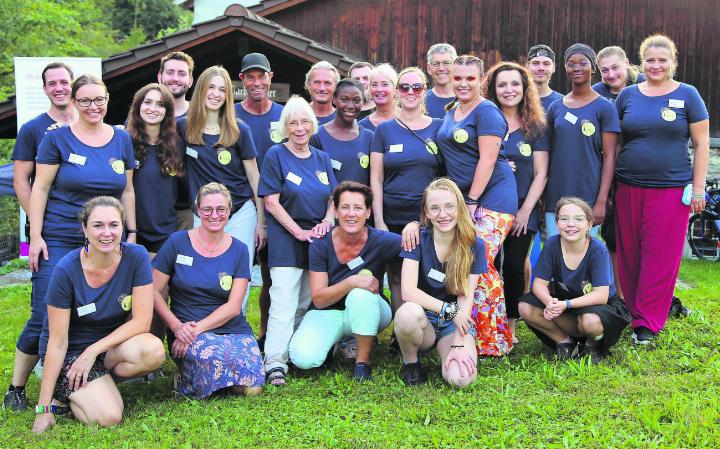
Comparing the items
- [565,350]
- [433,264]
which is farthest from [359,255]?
[565,350]

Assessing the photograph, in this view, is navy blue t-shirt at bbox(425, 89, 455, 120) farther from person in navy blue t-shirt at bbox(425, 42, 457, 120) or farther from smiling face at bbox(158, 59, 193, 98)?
smiling face at bbox(158, 59, 193, 98)

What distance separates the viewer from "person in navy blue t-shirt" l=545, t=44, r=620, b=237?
543 centimetres

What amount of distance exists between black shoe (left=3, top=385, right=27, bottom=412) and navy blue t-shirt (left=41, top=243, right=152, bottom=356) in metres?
0.54

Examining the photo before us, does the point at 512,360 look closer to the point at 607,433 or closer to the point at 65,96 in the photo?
the point at 607,433

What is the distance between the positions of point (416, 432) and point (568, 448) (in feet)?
2.56

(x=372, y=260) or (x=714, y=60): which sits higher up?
(x=714, y=60)

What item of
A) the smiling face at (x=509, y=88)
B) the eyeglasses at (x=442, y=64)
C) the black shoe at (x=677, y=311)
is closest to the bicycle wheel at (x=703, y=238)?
the black shoe at (x=677, y=311)

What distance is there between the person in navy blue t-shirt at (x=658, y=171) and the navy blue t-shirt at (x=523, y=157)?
2.11 feet

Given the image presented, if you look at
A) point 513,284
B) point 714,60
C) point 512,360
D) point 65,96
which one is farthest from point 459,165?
point 714,60

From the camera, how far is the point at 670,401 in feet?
13.4

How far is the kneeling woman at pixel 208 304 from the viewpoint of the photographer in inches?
183

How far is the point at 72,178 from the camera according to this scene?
4.62 m

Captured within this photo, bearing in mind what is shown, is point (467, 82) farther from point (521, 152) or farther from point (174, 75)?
point (174, 75)

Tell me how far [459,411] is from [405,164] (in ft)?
6.05
